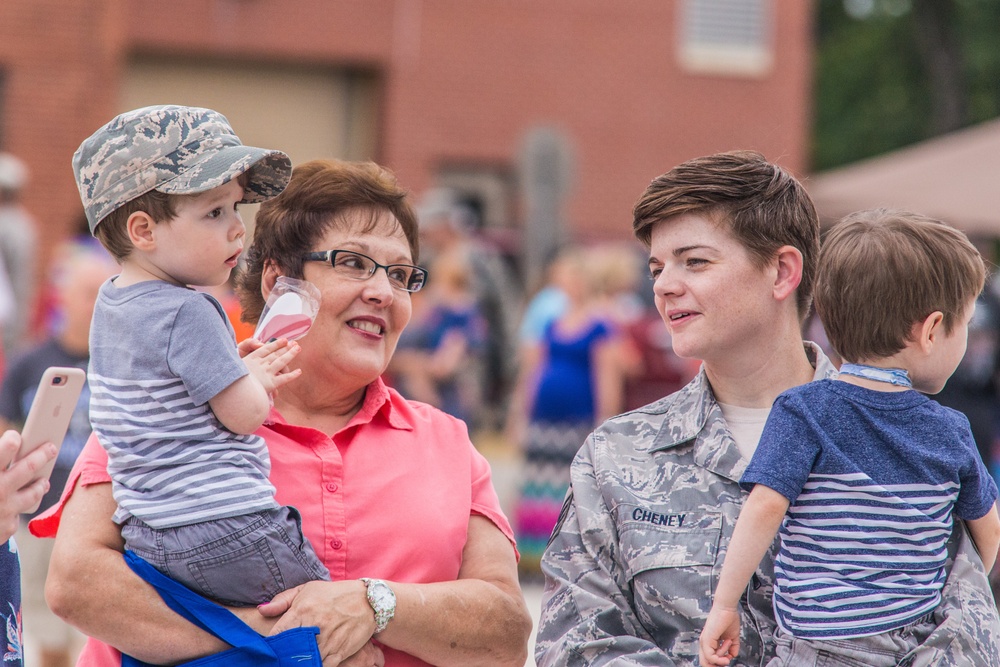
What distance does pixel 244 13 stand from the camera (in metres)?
16.0

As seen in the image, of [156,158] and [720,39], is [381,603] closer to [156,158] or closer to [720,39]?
[156,158]

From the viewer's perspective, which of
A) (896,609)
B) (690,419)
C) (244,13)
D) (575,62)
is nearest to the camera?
(896,609)

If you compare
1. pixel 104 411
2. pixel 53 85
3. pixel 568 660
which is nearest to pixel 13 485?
pixel 104 411

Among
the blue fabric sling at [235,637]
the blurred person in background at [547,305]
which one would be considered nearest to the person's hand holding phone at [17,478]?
the blue fabric sling at [235,637]

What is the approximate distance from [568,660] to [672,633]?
0.78ft

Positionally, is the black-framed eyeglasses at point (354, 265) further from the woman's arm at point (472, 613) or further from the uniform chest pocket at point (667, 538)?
the uniform chest pocket at point (667, 538)

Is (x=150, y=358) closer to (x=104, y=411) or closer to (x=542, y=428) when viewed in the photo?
(x=104, y=411)

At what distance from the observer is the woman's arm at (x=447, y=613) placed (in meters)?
2.70

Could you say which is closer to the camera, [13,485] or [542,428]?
[13,485]

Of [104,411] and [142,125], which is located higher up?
[142,125]

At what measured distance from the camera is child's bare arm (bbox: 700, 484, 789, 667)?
250 centimetres

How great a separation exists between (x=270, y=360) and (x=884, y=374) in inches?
51.1

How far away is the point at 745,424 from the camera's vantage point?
2984 millimetres

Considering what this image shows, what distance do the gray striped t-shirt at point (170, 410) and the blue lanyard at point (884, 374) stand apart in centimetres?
127
